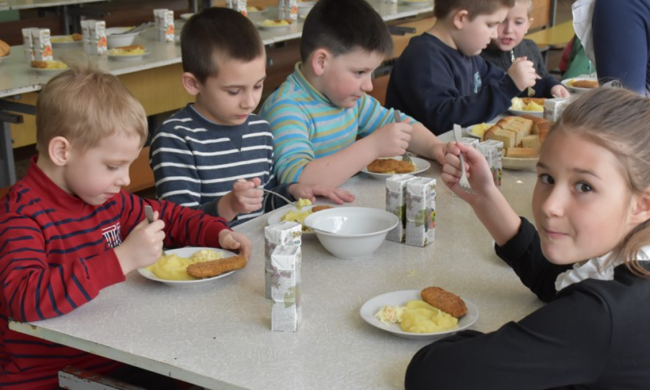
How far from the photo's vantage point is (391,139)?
219 centimetres

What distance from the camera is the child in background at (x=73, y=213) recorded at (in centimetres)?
150

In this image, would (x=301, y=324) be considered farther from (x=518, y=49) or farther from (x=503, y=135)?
(x=518, y=49)

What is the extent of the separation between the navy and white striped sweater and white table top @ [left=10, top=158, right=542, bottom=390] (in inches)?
15.5

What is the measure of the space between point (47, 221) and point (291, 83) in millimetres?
1092

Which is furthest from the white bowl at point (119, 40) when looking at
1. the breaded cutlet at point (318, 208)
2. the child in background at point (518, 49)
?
the breaded cutlet at point (318, 208)

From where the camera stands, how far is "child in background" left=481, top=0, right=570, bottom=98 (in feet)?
11.1

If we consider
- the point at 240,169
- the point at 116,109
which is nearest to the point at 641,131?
the point at 116,109

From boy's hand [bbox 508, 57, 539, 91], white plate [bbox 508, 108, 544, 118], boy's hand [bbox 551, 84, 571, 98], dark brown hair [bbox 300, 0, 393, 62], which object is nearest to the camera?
dark brown hair [bbox 300, 0, 393, 62]

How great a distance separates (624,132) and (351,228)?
29.1 inches

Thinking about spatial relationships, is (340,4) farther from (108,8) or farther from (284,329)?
(108,8)

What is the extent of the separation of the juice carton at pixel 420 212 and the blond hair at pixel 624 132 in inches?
20.4

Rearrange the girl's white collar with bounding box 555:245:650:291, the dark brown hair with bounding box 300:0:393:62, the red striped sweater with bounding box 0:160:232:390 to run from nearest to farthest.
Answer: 1. the girl's white collar with bounding box 555:245:650:291
2. the red striped sweater with bounding box 0:160:232:390
3. the dark brown hair with bounding box 300:0:393:62

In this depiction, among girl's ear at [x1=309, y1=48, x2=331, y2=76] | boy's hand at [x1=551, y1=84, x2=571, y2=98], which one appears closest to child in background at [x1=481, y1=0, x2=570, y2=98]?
boy's hand at [x1=551, y1=84, x2=571, y2=98]

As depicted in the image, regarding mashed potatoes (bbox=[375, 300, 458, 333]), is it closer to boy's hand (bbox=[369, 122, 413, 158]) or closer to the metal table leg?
boy's hand (bbox=[369, 122, 413, 158])
